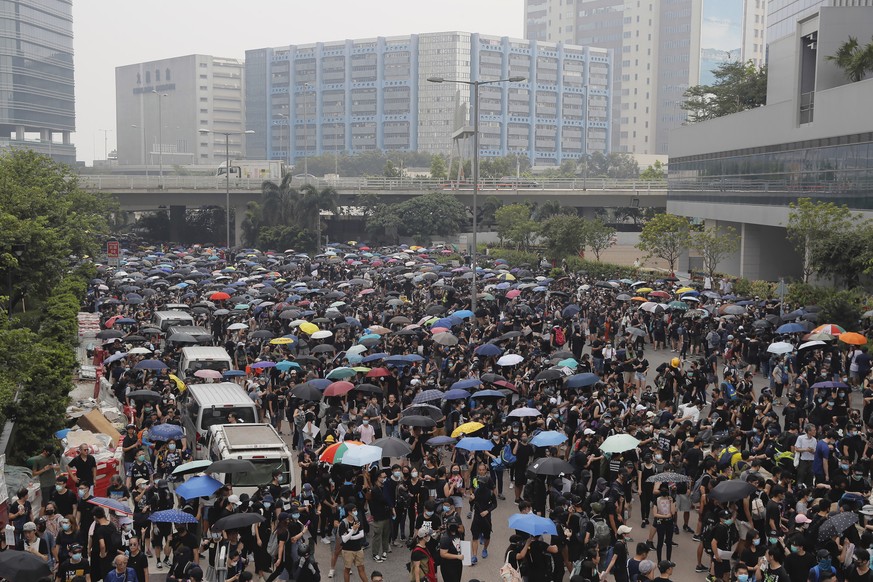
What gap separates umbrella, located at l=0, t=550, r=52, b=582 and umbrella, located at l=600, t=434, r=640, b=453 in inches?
299

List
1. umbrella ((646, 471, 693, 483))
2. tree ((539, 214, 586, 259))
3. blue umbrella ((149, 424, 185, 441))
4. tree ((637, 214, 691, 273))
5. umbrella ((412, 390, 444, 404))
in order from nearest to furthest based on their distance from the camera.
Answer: umbrella ((646, 471, 693, 483)) < blue umbrella ((149, 424, 185, 441)) < umbrella ((412, 390, 444, 404)) < tree ((637, 214, 691, 273)) < tree ((539, 214, 586, 259))

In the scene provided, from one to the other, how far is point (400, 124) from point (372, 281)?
134 meters

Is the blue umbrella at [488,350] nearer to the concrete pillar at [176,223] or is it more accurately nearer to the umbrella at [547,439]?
the umbrella at [547,439]

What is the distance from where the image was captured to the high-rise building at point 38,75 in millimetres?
138750

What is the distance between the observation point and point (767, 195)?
45.0 metres

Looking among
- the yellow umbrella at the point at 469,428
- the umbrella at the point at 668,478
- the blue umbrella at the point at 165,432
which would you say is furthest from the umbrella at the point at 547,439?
the blue umbrella at the point at 165,432

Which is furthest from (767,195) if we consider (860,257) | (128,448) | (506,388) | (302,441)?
(128,448)

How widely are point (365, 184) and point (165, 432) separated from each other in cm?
6533

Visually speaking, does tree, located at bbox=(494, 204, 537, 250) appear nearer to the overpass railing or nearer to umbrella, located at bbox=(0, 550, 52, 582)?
the overpass railing

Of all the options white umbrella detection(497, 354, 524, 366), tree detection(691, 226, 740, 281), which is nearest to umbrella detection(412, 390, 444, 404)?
white umbrella detection(497, 354, 524, 366)

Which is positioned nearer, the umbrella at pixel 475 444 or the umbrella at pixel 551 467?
the umbrella at pixel 551 467

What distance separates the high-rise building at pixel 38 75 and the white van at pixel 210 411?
4936 inches

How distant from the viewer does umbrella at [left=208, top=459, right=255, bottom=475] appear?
534 inches

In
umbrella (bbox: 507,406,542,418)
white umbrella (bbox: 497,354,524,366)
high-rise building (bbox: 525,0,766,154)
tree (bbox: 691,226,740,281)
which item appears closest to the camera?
umbrella (bbox: 507,406,542,418)
